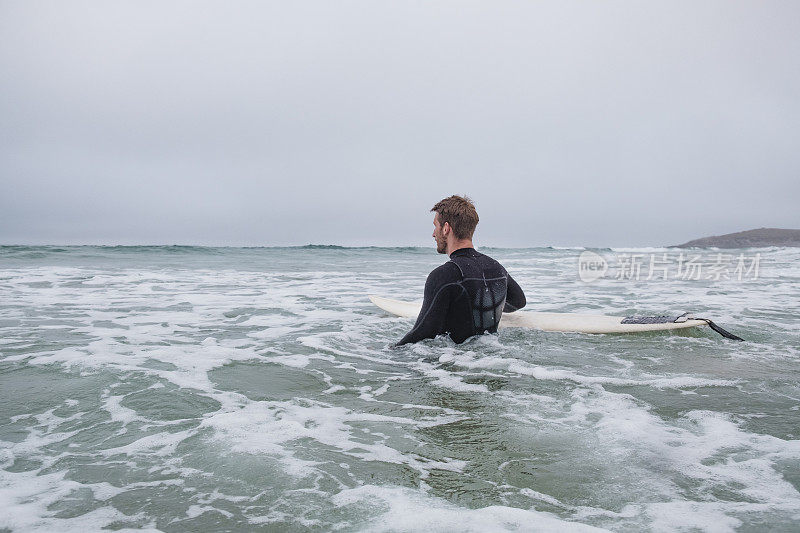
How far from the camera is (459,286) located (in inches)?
180

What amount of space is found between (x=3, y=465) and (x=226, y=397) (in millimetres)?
1253

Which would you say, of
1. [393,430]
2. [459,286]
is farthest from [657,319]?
[393,430]

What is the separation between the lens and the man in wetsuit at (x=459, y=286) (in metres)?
4.53

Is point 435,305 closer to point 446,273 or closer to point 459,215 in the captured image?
point 446,273

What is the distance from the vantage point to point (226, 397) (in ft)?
11.2

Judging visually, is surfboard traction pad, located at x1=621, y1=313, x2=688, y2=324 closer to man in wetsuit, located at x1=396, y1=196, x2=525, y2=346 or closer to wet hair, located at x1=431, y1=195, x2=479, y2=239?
man in wetsuit, located at x1=396, y1=196, x2=525, y2=346

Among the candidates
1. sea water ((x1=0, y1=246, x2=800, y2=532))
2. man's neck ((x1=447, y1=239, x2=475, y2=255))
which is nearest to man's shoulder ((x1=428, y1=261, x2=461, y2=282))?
man's neck ((x1=447, y1=239, x2=475, y2=255))

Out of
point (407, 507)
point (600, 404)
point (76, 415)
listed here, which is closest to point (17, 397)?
point (76, 415)

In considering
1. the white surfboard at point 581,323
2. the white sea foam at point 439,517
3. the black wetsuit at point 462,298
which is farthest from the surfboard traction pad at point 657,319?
the white sea foam at point 439,517

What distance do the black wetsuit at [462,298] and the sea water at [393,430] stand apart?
0.68 ft

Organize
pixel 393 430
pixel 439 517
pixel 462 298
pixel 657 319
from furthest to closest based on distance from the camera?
pixel 657 319 → pixel 462 298 → pixel 393 430 → pixel 439 517

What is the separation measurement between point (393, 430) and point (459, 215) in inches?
94.3

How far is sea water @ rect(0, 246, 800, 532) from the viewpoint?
1.95 meters

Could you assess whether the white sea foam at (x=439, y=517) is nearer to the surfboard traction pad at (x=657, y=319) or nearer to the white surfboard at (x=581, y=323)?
the white surfboard at (x=581, y=323)
